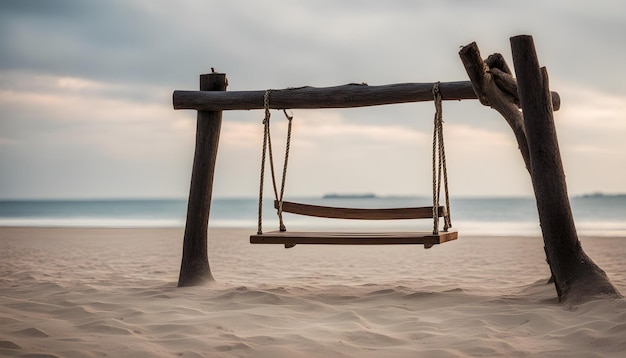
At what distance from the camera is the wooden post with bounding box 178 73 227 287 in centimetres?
595

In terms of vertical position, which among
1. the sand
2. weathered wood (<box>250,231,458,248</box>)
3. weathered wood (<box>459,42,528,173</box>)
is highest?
weathered wood (<box>459,42,528,173</box>)

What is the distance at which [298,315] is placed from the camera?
4.49 m

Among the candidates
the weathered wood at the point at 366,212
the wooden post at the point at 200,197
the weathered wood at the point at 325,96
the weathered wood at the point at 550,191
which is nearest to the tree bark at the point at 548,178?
→ the weathered wood at the point at 550,191

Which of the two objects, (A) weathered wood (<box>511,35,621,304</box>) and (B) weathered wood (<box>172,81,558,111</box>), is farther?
(B) weathered wood (<box>172,81,558,111</box>)

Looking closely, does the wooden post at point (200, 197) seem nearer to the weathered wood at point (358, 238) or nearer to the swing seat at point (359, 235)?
the swing seat at point (359, 235)

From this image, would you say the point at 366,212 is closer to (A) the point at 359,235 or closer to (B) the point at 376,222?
(A) the point at 359,235

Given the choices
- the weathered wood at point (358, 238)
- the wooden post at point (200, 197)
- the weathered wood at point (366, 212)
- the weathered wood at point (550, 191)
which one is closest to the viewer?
the weathered wood at point (550, 191)

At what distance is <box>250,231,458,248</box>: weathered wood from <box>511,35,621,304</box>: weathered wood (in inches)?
28.4

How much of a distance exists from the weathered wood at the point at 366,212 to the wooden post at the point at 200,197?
30.0 inches

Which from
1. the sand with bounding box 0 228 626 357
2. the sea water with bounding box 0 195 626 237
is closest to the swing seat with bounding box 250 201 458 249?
the sand with bounding box 0 228 626 357

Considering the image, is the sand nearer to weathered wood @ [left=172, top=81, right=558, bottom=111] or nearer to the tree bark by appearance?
the tree bark

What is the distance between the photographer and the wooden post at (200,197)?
5.95 m

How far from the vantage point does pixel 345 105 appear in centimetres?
564

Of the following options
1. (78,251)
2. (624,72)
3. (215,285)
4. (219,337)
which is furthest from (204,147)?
(624,72)
